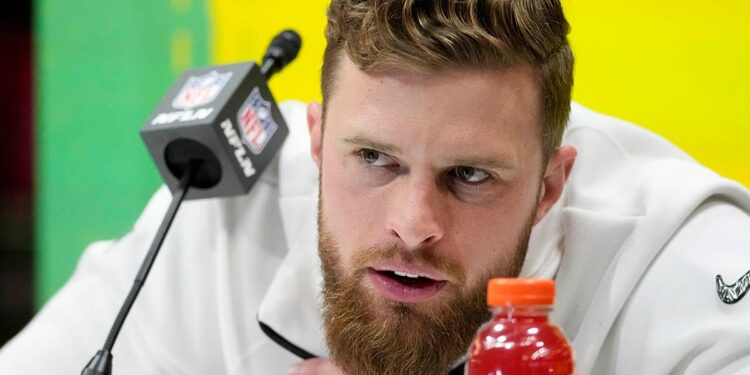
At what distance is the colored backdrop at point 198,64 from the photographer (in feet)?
6.06

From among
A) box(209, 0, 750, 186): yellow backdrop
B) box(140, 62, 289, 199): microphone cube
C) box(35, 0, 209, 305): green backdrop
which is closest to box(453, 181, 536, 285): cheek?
box(140, 62, 289, 199): microphone cube

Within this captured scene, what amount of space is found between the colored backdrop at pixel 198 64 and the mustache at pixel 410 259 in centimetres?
86

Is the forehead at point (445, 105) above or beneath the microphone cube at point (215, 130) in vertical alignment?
above

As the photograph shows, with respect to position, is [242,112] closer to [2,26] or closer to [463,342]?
[463,342]

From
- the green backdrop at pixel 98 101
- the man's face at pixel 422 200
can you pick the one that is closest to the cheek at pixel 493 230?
the man's face at pixel 422 200

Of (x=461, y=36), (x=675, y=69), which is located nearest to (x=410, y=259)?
(x=461, y=36)

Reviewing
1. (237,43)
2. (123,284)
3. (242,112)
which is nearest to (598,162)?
(242,112)

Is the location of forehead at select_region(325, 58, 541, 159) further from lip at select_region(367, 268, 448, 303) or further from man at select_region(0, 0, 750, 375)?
lip at select_region(367, 268, 448, 303)

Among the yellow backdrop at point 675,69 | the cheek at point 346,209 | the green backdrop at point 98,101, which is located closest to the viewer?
the cheek at point 346,209

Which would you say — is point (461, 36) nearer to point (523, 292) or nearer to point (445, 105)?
point (445, 105)

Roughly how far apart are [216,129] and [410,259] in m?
0.34

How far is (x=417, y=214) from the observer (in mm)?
1076

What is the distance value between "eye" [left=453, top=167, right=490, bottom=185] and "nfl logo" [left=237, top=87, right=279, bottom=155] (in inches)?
13.2

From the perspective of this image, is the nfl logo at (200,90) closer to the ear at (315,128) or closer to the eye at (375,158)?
the ear at (315,128)
